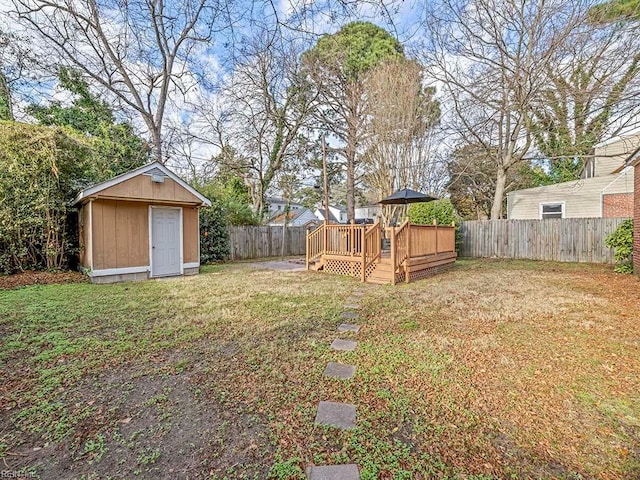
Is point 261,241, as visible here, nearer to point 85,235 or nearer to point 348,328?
point 85,235

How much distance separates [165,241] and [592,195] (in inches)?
623

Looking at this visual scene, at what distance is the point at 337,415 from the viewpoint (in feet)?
6.75

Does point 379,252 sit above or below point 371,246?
below

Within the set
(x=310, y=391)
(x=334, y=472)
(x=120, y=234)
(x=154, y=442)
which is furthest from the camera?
(x=120, y=234)

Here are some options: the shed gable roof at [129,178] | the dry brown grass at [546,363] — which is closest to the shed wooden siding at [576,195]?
the dry brown grass at [546,363]

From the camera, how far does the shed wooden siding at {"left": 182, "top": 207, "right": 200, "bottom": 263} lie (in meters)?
8.48

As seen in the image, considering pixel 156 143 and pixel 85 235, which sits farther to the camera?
pixel 156 143

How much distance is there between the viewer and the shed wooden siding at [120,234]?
685 cm

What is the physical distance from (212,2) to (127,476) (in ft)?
13.1

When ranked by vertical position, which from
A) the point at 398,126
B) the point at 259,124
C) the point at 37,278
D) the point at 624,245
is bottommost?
the point at 37,278

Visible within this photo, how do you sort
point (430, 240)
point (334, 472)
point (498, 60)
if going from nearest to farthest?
point (334, 472) < point (430, 240) < point (498, 60)

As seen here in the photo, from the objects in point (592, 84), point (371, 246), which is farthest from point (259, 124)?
point (592, 84)

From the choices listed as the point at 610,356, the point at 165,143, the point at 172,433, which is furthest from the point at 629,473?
the point at 165,143

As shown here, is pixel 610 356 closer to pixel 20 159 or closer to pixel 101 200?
pixel 101 200
